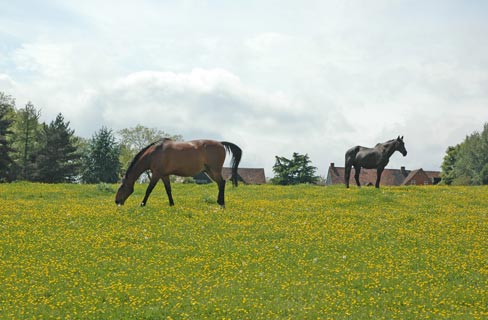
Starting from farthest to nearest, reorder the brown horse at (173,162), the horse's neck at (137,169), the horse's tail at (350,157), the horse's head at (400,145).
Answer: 1. the horse's tail at (350,157)
2. the horse's head at (400,145)
3. the horse's neck at (137,169)
4. the brown horse at (173,162)

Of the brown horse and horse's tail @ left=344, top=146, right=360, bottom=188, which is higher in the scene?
horse's tail @ left=344, top=146, right=360, bottom=188

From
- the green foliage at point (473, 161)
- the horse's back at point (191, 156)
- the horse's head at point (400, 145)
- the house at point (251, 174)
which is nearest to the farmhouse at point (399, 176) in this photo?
the house at point (251, 174)

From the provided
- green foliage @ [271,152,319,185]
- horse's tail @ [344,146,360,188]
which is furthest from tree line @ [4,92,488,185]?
horse's tail @ [344,146,360,188]

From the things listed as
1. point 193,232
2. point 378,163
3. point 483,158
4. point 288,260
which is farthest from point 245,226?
point 483,158

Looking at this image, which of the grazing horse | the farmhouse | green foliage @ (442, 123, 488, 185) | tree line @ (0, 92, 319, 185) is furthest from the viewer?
the farmhouse

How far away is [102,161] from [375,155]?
45.1 meters

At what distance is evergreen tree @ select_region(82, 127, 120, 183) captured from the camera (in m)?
68.2

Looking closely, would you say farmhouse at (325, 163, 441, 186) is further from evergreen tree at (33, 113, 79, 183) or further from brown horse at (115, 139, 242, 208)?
brown horse at (115, 139, 242, 208)

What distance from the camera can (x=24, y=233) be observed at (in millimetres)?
16094

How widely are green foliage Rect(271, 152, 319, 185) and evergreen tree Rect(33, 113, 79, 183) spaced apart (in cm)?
3011

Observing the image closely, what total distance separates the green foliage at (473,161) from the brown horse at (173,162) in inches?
2843

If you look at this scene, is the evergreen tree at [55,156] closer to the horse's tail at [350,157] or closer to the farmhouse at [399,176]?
the horse's tail at [350,157]

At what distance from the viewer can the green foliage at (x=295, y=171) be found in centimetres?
7556

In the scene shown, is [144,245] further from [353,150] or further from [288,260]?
[353,150]
